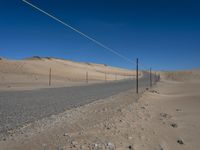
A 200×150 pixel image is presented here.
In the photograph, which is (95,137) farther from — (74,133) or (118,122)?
(118,122)

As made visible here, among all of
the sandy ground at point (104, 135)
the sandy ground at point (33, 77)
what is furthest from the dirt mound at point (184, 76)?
the sandy ground at point (104, 135)

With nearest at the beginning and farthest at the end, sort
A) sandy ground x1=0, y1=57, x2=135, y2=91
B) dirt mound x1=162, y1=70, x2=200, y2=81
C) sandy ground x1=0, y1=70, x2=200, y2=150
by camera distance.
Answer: sandy ground x1=0, y1=70, x2=200, y2=150, sandy ground x1=0, y1=57, x2=135, y2=91, dirt mound x1=162, y1=70, x2=200, y2=81

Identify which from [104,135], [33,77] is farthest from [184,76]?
[104,135]

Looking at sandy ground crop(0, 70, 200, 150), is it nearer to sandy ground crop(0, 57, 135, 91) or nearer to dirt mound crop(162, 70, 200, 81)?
sandy ground crop(0, 57, 135, 91)

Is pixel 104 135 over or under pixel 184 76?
under

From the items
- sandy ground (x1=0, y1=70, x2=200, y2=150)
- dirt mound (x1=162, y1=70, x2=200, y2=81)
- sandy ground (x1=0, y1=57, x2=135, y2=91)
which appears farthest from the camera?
dirt mound (x1=162, y1=70, x2=200, y2=81)

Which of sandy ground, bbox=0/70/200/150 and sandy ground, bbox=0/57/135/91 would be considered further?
sandy ground, bbox=0/57/135/91

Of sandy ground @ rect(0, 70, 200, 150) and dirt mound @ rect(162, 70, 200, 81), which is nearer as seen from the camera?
sandy ground @ rect(0, 70, 200, 150)

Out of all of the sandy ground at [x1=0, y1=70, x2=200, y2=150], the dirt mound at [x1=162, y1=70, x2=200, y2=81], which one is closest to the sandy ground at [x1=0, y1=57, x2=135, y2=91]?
the sandy ground at [x1=0, y1=70, x2=200, y2=150]

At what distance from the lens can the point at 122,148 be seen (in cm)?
729

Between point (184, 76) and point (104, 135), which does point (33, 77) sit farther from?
point (184, 76)

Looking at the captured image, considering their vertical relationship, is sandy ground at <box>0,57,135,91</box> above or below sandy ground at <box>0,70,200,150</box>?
above

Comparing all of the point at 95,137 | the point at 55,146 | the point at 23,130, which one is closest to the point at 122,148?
the point at 95,137

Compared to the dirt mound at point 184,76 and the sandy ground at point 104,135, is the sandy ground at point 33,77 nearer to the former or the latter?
the sandy ground at point 104,135
